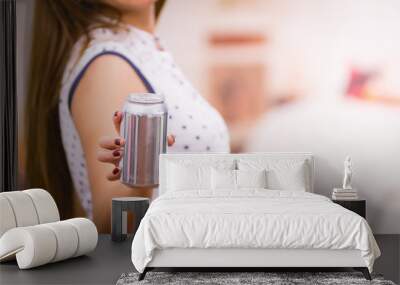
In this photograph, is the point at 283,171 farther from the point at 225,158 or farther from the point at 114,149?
the point at 114,149

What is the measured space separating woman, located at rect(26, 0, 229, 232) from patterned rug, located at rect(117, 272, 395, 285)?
7.68 ft

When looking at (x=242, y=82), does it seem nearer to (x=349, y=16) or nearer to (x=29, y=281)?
(x=349, y=16)

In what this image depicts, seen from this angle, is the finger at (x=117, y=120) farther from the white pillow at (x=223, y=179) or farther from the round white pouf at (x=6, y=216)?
the round white pouf at (x=6, y=216)

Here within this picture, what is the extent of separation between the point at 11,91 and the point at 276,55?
276 cm

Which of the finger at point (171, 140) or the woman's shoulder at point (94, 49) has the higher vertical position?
the woman's shoulder at point (94, 49)

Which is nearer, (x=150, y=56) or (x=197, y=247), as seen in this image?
(x=197, y=247)

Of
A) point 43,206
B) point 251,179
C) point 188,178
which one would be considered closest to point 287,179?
point 251,179

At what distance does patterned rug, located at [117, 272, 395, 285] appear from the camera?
4848 mm

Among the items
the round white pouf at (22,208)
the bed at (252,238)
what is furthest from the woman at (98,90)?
the bed at (252,238)

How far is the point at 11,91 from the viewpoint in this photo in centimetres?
715

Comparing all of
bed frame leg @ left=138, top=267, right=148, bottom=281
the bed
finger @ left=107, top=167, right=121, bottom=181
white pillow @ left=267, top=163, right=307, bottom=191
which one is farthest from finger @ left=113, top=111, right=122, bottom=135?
bed frame leg @ left=138, top=267, right=148, bottom=281

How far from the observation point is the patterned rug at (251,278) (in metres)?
4.85

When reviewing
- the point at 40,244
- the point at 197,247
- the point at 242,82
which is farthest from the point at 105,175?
the point at 197,247

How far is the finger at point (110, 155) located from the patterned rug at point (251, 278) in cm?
232
